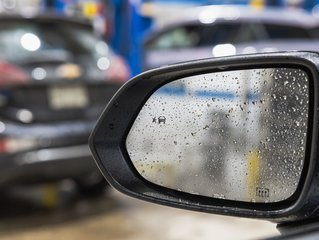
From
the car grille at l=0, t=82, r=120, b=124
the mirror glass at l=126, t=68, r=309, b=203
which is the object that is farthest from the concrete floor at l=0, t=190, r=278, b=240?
the mirror glass at l=126, t=68, r=309, b=203

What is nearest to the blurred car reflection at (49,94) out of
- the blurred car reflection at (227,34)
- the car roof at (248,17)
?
the blurred car reflection at (227,34)

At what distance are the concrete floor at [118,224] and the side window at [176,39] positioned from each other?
10.1 feet

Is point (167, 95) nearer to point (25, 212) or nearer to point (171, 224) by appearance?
point (171, 224)

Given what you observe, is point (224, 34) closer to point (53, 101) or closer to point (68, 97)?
point (68, 97)

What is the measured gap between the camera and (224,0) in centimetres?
1222

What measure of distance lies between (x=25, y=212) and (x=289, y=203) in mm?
4136

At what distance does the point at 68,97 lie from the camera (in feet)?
15.1

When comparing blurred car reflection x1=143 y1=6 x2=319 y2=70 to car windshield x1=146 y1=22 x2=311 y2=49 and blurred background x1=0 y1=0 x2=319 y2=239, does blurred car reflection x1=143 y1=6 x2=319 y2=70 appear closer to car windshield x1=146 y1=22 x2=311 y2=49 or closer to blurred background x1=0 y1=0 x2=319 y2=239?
car windshield x1=146 y1=22 x2=311 y2=49

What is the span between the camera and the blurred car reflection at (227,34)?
22.4 ft

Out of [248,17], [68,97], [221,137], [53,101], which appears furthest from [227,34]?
[221,137]

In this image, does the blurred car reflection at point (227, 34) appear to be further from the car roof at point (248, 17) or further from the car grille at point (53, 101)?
the car grille at point (53, 101)

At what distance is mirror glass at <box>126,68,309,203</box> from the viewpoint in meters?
1.11

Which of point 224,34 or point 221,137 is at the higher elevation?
point 221,137

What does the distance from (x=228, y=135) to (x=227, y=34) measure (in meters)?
6.19
